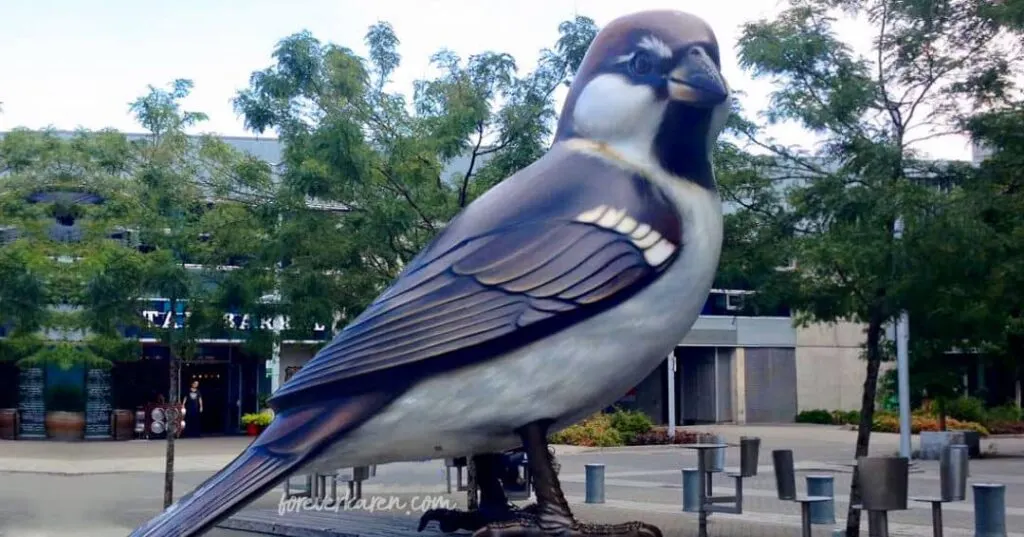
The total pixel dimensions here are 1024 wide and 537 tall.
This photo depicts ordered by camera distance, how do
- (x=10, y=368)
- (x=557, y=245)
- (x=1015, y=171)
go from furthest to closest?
(x=10, y=368) < (x=1015, y=171) < (x=557, y=245)

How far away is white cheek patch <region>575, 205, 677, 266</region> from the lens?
223 inches

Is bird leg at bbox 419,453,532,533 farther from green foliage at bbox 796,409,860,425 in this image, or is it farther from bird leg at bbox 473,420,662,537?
green foliage at bbox 796,409,860,425

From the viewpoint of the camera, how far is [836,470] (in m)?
22.3

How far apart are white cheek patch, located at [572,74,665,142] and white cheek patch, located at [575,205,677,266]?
0.50m

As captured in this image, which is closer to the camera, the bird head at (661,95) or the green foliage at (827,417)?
the bird head at (661,95)

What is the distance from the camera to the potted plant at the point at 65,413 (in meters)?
27.7

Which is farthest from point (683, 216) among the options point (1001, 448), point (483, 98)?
point (1001, 448)

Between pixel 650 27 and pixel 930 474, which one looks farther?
pixel 930 474

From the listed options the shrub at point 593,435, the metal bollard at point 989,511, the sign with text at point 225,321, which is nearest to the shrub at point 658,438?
the shrub at point 593,435

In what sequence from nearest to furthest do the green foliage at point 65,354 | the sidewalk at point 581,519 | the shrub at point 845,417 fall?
the sidewalk at point 581,519, the green foliage at point 65,354, the shrub at point 845,417

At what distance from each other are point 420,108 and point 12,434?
22.6 metres

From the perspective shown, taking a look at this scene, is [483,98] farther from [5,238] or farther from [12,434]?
[12,434]

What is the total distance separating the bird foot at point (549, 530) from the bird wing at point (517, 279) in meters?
0.89

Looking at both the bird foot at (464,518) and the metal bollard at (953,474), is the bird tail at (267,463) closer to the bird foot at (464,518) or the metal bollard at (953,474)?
the bird foot at (464,518)
